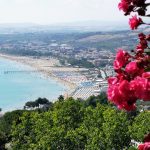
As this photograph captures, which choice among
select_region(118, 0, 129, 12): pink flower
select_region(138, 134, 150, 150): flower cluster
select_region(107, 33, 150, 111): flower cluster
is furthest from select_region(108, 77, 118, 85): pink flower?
select_region(118, 0, 129, 12): pink flower

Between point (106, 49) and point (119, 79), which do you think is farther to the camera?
point (106, 49)

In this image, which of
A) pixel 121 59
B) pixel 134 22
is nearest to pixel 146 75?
pixel 121 59

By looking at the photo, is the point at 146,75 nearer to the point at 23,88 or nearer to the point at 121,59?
the point at 121,59

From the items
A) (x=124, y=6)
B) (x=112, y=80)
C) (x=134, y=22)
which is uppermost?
(x=124, y=6)

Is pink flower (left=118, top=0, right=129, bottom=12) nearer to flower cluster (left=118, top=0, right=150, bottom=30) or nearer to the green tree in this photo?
flower cluster (left=118, top=0, right=150, bottom=30)

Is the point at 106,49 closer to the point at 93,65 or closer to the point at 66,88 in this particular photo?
the point at 93,65

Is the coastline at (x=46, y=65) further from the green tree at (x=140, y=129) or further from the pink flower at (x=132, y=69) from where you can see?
the pink flower at (x=132, y=69)

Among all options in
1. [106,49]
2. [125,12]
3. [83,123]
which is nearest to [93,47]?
[106,49]
